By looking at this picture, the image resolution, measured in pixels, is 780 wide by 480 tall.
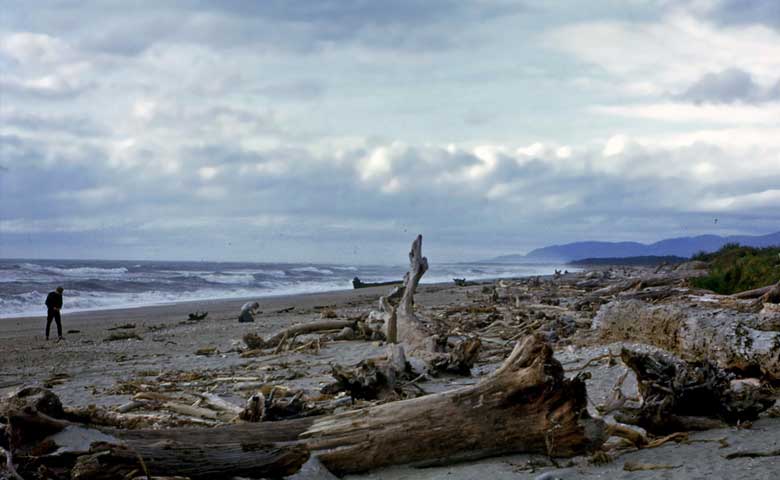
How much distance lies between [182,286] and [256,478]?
1492 inches

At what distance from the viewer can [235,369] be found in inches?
372

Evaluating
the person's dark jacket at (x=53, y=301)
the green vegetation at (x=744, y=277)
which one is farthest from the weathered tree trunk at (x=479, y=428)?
the person's dark jacket at (x=53, y=301)

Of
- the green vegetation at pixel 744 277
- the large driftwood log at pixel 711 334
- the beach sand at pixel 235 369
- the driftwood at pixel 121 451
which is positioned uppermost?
the green vegetation at pixel 744 277

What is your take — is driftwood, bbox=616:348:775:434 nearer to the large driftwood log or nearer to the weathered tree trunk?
the weathered tree trunk

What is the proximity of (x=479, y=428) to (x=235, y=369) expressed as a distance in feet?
19.5

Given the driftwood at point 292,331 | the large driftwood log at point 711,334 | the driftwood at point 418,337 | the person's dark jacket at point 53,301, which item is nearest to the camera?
the large driftwood log at point 711,334

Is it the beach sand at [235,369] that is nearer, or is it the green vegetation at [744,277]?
the beach sand at [235,369]

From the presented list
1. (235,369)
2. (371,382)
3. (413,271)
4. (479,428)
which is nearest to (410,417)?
(479,428)

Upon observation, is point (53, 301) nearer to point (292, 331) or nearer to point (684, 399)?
point (292, 331)

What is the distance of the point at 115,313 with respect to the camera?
24.7 metres

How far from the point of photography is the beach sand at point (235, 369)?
396 centimetres

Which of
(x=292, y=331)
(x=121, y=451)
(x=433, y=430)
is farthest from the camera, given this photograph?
(x=292, y=331)

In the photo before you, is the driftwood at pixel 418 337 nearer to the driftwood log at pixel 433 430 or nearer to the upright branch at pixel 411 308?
the upright branch at pixel 411 308

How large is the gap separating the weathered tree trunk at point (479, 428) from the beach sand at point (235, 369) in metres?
0.08
